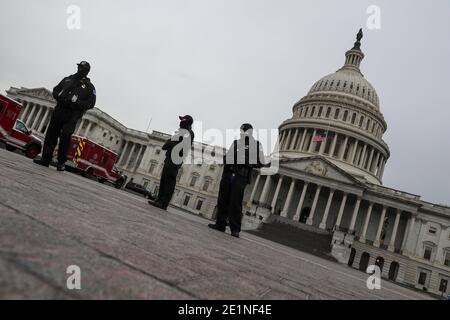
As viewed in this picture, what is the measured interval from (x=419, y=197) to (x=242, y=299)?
51.6m

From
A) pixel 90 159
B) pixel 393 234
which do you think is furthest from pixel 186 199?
pixel 90 159

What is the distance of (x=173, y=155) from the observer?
788 centimetres

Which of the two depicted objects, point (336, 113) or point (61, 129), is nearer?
point (61, 129)

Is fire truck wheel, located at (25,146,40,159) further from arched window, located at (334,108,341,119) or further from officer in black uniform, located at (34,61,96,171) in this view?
arched window, located at (334,108,341,119)

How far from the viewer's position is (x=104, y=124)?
66.8 meters

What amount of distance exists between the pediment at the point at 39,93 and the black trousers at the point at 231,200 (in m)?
70.6

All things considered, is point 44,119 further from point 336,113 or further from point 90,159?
point 336,113

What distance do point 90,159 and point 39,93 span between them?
54801 mm

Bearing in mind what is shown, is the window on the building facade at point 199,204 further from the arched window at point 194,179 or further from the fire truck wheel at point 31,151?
the fire truck wheel at point 31,151

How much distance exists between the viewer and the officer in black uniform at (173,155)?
7918 millimetres

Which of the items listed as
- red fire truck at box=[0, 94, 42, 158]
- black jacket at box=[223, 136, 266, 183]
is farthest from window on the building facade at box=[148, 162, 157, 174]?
black jacket at box=[223, 136, 266, 183]

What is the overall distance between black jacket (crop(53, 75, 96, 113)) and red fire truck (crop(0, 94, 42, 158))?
1154 centimetres

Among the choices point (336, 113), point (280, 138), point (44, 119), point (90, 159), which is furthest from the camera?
point (44, 119)
